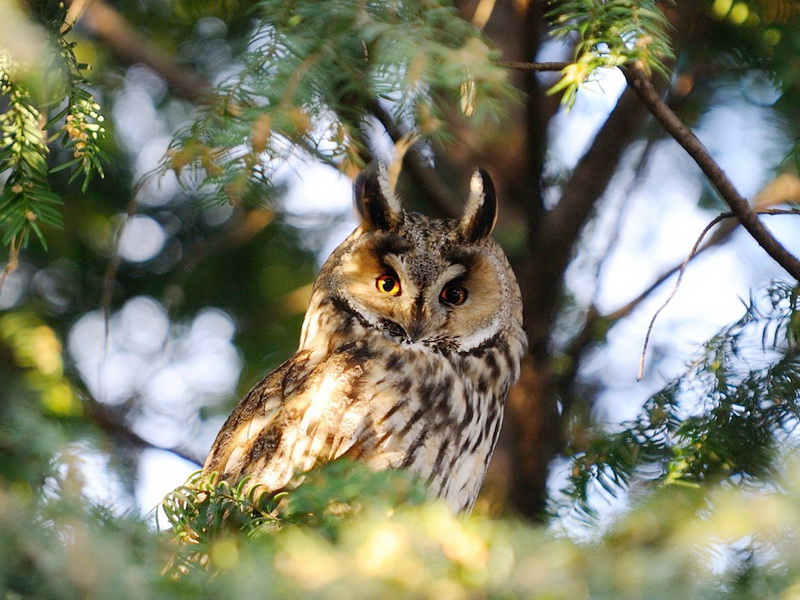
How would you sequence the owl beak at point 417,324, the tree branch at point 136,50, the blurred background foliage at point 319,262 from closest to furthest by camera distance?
the blurred background foliage at point 319,262
the owl beak at point 417,324
the tree branch at point 136,50

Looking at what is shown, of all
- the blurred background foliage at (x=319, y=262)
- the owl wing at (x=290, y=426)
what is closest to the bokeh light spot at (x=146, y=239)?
the blurred background foliage at (x=319, y=262)

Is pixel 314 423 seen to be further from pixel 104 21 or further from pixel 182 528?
pixel 104 21

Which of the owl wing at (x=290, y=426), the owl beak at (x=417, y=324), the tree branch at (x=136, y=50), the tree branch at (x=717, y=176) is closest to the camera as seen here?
the tree branch at (x=717, y=176)

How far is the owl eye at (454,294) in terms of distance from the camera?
2.07 m

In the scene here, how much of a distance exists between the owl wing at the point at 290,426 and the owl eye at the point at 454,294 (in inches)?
11.0

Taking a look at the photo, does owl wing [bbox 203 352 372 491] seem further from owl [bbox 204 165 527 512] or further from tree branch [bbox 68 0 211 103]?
tree branch [bbox 68 0 211 103]

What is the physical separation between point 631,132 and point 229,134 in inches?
57.9

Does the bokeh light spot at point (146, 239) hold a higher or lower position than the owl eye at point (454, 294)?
lower

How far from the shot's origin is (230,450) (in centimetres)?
196

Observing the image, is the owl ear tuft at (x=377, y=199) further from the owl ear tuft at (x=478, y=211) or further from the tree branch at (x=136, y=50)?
the tree branch at (x=136, y=50)

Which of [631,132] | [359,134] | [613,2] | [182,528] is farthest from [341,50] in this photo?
[631,132]

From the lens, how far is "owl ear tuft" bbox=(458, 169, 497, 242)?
208cm

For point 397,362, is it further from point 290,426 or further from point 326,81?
point 326,81

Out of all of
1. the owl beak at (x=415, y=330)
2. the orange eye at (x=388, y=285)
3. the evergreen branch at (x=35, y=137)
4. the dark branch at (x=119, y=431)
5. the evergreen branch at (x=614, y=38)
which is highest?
the evergreen branch at (x=614, y=38)
